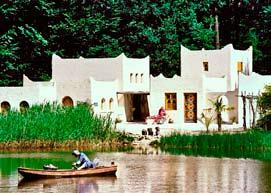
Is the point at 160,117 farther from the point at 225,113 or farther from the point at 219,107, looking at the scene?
the point at 219,107

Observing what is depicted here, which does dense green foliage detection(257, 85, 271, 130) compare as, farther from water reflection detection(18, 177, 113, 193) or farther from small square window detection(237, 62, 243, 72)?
water reflection detection(18, 177, 113, 193)

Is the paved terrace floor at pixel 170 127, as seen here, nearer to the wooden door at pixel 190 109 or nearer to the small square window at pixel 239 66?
the wooden door at pixel 190 109

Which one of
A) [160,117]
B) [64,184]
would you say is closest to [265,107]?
[160,117]

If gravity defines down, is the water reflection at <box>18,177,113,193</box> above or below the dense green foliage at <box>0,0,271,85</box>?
below

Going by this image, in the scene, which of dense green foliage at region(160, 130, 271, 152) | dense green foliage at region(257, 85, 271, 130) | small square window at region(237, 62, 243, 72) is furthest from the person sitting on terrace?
dense green foliage at region(160, 130, 271, 152)

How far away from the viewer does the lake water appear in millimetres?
22438

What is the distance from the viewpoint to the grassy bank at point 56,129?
32.4 meters

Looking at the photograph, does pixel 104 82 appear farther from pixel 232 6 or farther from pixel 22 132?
pixel 232 6

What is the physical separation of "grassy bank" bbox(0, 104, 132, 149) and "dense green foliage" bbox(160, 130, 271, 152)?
10.1 feet

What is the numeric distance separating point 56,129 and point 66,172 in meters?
8.56

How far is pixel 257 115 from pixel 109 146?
9323mm

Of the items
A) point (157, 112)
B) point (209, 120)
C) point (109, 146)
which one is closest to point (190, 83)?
point (157, 112)

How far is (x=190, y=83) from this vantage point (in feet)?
137

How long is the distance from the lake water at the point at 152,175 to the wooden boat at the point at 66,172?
0.16 metres
